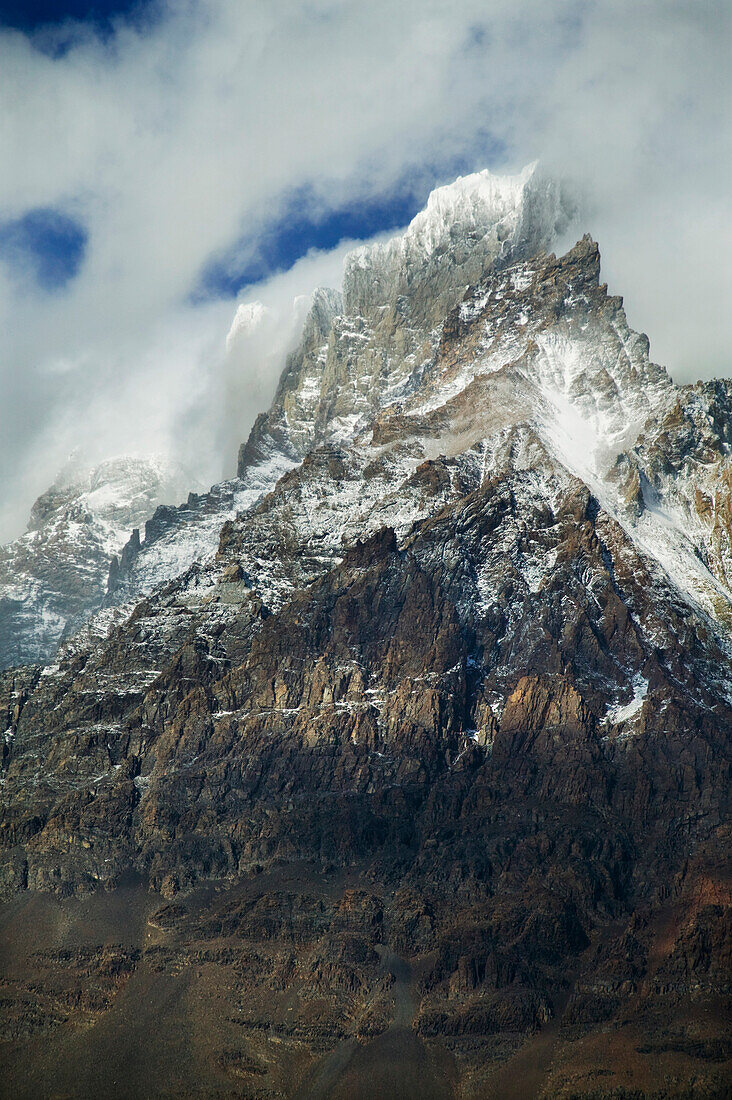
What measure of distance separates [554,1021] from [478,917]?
22452 mm

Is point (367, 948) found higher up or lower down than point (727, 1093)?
higher up

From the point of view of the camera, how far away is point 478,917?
197 meters

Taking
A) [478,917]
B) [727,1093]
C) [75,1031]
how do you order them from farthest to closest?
[478,917] < [75,1031] < [727,1093]

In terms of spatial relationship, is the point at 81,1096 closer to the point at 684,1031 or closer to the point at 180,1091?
the point at 180,1091

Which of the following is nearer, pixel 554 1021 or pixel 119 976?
pixel 554 1021

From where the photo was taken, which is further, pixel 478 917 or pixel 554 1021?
pixel 478 917

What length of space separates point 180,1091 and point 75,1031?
21.1 metres

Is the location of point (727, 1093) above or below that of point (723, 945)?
below

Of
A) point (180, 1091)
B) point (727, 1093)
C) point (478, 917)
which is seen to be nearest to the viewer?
point (727, 1093)

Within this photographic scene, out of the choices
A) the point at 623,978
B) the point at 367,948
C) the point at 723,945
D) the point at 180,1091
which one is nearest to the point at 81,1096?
the point at 180,1091

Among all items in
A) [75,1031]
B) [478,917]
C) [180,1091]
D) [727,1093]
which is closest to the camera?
[727,1093]

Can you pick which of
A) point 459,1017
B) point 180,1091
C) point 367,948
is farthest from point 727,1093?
point 180,1091

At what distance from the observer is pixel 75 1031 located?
185m

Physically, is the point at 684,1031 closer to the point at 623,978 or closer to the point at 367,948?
the point at 623,978
